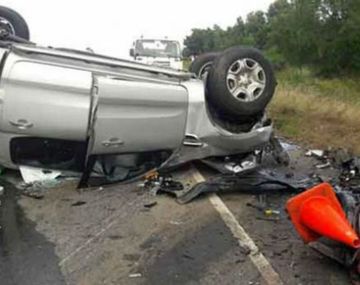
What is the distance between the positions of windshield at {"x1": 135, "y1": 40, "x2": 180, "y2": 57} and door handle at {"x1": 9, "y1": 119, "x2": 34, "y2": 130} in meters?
15.4

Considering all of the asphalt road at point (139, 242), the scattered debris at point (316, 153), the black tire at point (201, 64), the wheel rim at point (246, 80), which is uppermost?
the wheel rim at point (246, 80)

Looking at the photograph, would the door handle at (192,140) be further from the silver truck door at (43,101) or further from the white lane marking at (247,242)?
the silver truck door at (43,101)

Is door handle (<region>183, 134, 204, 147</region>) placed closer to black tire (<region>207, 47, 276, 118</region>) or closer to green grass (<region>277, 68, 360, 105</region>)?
black tire (<region>207, 47, 276, 118</region>)

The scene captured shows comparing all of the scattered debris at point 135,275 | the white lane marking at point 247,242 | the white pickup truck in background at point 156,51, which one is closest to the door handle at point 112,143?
the white lane marking at point 247,242

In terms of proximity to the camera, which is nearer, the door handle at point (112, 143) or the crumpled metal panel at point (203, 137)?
the door handle at point (112, 143)

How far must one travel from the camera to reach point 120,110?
622 centimetres

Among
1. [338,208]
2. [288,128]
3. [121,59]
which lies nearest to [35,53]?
[121,59]

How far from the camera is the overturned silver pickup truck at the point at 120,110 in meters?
6.01

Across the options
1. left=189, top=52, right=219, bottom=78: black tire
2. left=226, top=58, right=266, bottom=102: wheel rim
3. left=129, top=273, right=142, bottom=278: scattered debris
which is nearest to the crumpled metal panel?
left=226, top=58, right=266, bottom=102: wheel rim

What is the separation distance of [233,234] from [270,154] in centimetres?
265

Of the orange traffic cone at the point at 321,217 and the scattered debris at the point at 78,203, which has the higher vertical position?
the orange traffic cone at the point at 321,217

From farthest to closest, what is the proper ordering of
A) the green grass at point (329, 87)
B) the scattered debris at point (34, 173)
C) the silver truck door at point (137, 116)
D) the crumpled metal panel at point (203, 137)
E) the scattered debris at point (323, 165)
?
the green grass at point (329, 87)
the scattered debris at point (323, 165)
the crumpled metal panel at point (203, 137)
the scattered debris at point (34, 173)
the silver truck door at point (137, 116)

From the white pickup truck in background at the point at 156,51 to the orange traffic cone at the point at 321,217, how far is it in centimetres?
1683

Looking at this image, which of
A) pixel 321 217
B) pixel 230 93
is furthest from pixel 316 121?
pixel 321 217
